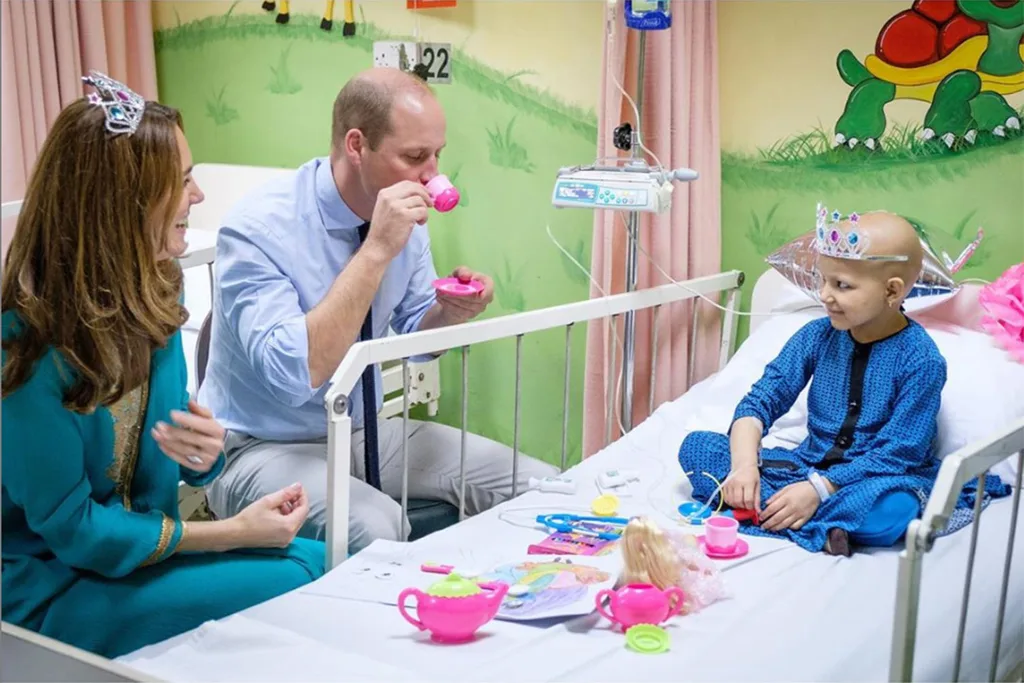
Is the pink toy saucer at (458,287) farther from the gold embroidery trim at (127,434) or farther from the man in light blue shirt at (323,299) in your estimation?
the gold embroidery trim at (127,434)

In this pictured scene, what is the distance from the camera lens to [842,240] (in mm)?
1701

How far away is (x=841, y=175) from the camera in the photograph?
2201 millimetres

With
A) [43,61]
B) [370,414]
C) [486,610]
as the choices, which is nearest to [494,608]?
[486,610]

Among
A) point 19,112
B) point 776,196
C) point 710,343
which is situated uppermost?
point 19,112

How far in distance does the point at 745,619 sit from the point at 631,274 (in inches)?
36.5

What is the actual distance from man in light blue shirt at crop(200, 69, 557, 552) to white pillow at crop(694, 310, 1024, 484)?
0.41 metres

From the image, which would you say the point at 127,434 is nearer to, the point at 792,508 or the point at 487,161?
the point at 792,508

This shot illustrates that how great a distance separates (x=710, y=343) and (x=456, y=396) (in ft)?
2.18

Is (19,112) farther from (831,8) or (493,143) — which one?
A: (831,8)

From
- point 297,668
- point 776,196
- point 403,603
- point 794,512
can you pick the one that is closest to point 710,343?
point 776,196

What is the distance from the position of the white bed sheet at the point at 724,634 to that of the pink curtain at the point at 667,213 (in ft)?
2.40

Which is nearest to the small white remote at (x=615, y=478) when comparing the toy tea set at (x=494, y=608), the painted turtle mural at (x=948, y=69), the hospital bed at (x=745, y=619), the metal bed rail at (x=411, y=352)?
the hospital bed at (x=745, y=619)

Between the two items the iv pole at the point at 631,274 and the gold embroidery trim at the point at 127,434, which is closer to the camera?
the gold embroidery trim at the point at 127,434

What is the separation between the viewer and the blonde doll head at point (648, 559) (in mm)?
1378
